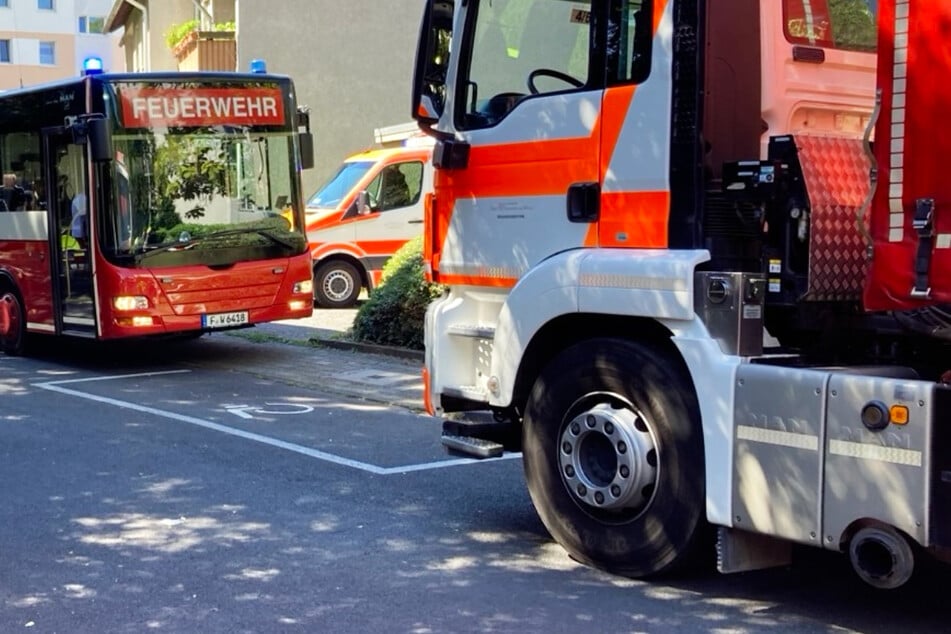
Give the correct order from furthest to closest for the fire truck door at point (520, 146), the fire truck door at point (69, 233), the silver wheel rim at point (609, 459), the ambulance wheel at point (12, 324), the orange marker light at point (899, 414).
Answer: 1. the ambulance wheel at point (12, 324)
2. the fire truck door at point (69, 233)
3. the fire truck door at point (520, 146)
4. the silver wheel rim at point (609, 459)
5. the orange marker light at point (899, 414)

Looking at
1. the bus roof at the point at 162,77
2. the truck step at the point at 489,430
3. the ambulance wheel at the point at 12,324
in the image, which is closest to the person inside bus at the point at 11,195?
the ambulance wheel at the point at 12,324

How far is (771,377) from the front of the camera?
16.6ft

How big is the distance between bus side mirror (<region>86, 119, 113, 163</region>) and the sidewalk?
2.62 meters

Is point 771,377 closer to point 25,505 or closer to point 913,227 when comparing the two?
point 913,227

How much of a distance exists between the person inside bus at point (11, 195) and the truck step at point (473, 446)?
923cm

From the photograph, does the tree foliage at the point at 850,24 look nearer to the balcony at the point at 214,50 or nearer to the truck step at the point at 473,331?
the truck step at the point at 473,331

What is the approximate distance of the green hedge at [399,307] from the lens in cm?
1389

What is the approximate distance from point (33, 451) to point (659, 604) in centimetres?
506

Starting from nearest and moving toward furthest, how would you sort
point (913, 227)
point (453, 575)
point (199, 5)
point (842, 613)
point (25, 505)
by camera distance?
point (913, 227) < point (842, 613) < point (453, 575) < point (25, 505) < point (199, 5)

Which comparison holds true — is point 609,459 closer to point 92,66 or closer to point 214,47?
point 92,66

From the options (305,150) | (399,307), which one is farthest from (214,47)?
(399,307)

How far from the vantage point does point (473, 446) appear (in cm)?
645

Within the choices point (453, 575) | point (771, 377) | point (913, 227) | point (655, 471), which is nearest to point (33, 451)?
point (453, 575)

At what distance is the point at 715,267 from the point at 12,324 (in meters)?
11.0
